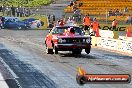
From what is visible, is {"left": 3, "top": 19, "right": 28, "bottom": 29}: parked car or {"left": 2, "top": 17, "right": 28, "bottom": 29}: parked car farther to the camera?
{"left": 3, "top": 19, "right": 28, "bottom": 29}: parked car

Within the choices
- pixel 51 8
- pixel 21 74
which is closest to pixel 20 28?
pixel 51 8

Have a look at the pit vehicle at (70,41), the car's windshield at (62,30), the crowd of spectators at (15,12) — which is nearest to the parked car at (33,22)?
the crowd of spectators at (15,12)

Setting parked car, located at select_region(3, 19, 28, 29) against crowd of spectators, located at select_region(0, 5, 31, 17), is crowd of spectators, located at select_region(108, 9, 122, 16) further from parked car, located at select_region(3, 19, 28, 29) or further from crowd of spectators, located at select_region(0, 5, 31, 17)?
parked car, located at select_region(3, 19, 28, 29)

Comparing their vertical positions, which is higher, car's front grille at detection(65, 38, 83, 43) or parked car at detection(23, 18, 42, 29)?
A: car's front grille at detection(65, 38, 83, 43)

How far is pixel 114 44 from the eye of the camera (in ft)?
84.8

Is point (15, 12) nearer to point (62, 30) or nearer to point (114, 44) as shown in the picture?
point (114, 44)

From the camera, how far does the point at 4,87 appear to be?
29.7 feet

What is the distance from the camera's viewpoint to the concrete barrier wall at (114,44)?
23.3 m

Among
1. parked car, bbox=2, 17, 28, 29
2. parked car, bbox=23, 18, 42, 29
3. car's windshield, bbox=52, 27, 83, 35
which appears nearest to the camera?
car's windshield, bbox=52, 27, 83, 35

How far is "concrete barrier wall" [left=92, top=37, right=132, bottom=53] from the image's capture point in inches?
919

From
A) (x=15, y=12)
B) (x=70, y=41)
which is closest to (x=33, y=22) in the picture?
(x=15, y=12)

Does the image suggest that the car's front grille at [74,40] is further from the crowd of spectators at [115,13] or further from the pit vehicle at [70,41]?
the crowd of spectators at [115,13]

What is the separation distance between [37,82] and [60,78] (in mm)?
1034

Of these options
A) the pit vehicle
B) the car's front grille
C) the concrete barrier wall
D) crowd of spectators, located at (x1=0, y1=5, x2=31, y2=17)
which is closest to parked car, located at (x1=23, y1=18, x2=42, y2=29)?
crowd of spectators, located at (x1=0, y1=5, x2=31, y2=17)
